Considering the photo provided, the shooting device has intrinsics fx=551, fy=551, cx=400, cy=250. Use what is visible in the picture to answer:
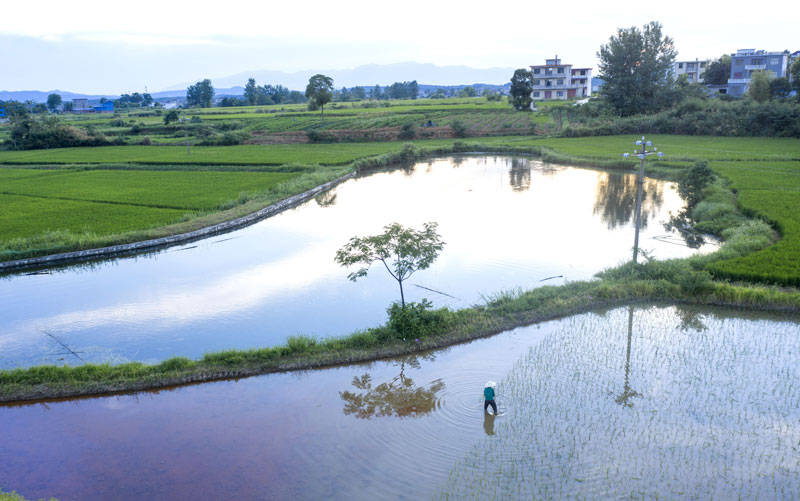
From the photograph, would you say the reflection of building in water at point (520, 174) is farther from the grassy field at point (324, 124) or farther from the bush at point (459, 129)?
the grassy field at point (324, 124)

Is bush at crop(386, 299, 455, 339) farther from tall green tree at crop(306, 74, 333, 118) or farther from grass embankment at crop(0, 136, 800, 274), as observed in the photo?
tall green tree at crop(306, 74, 333, 118)

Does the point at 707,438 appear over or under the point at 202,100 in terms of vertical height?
under

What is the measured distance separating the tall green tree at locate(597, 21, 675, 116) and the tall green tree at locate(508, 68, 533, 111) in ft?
29.1

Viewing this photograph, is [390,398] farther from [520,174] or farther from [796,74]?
[796,74]

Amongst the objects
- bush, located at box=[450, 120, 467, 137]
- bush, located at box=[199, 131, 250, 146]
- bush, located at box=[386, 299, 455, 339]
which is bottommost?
bush, located at box=[386, 299, 455, 339]

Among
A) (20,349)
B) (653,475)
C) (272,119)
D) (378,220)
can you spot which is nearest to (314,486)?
(653,475)

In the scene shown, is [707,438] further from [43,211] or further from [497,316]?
[43,211]

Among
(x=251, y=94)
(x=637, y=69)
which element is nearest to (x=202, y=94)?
(x=251, y=94)

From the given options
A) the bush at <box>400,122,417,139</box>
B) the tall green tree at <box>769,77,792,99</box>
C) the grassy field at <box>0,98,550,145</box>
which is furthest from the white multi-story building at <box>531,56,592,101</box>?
the bush at <box>400,122,417,139</box>

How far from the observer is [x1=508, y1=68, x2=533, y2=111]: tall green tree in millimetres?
60281

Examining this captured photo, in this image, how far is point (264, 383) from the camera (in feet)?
34.5

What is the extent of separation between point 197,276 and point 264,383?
23.4ft

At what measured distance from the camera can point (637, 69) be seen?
172 ft

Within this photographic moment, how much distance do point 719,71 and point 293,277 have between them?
7031 cm
